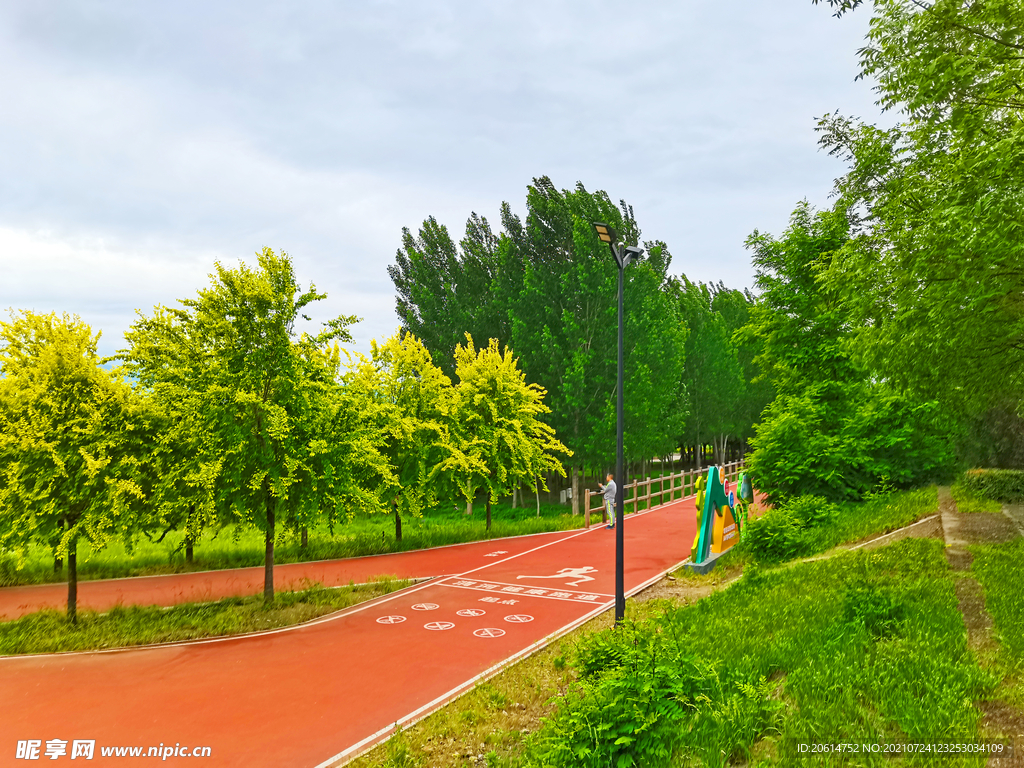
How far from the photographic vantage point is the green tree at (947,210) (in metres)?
7.13

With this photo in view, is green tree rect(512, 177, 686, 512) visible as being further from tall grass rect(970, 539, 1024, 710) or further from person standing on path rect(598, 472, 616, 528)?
tall grass rect(970, 539, 1024, 710)

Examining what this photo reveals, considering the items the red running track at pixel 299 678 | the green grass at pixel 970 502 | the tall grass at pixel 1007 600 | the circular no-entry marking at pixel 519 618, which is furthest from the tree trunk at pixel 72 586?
the green grass at pixel 970 502

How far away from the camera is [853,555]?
10.4 meters

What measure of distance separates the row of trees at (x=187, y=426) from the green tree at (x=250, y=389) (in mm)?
26

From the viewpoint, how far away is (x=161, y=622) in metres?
10.7

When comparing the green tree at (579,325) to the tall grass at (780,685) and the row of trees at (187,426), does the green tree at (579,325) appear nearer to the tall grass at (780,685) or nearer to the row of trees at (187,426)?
the row of trees at (187,426)

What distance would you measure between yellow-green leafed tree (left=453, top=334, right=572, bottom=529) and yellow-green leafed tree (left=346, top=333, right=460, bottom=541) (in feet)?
2.92

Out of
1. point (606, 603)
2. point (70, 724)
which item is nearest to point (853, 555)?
point (606, 603)

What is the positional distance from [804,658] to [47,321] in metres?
14.0

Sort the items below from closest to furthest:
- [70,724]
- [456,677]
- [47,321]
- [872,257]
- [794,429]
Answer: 1. [70,724]
2. [456,677]
3. [872,257]
4. [47,321]
5. [794,429]

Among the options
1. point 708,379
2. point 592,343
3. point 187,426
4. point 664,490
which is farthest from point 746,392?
point 187,426

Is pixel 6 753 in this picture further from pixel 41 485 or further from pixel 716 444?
pixel 716 444

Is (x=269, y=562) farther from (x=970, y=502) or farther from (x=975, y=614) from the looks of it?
(x=970, y=502)

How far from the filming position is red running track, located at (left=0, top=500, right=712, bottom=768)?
22.0 feet
